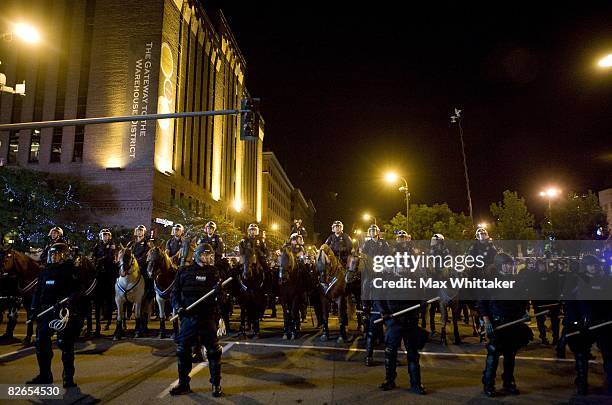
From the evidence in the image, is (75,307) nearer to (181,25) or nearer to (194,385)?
(194,385)

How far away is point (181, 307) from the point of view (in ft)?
22.4

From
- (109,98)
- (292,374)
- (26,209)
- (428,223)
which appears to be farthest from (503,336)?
(428,223)

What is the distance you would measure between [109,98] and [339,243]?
2909cm

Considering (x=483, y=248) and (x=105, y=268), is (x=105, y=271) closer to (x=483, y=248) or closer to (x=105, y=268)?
(x=105, y=268)

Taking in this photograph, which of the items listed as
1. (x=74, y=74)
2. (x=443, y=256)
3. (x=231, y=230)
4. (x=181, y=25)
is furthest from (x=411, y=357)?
(x=181, y=25)

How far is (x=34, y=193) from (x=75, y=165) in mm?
9062

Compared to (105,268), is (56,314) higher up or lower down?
lower down

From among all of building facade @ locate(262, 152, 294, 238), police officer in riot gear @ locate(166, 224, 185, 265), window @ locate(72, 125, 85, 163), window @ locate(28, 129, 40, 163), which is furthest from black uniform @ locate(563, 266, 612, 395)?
building facade @ locate(262, 152, 294, 238)

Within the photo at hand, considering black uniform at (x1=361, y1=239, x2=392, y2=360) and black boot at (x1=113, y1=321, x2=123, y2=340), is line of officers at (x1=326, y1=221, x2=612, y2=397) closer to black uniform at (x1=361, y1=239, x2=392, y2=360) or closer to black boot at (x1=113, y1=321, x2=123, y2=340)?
black uniform at (x1=361, y1=239, x2=392, y2=360)

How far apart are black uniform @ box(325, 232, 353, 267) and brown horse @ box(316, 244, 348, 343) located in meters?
1.00

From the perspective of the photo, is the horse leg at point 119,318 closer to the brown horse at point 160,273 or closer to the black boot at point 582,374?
the brown horse at point 160,273

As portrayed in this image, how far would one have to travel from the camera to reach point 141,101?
113 ft

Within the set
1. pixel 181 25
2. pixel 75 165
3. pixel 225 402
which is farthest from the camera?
pixel 181 25

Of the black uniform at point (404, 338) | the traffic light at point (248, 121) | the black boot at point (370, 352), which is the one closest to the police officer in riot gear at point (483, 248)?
the black boot at point (370, 352)
